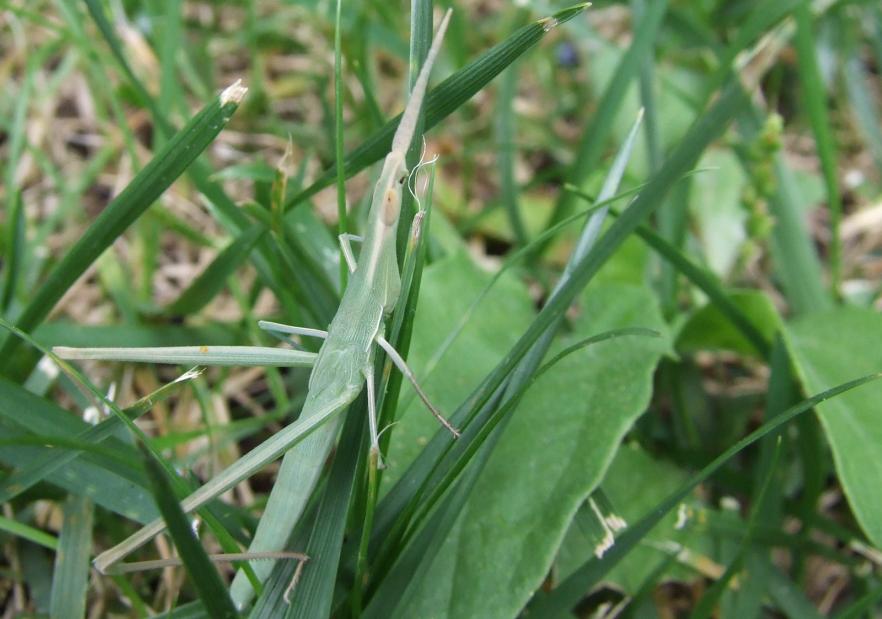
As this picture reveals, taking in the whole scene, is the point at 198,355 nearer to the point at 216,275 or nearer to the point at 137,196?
the point at 137,196

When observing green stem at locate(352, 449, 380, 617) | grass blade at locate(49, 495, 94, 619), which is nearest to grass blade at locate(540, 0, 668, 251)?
green stem at locate(352, 449, 380, 617)

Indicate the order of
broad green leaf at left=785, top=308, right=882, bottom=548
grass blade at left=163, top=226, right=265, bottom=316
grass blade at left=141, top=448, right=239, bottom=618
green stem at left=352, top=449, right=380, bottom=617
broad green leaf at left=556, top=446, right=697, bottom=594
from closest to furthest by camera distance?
grass blade at left=141, top=448, right=239, bottom=618 → green stem at left=352, top=449, right=380, bottom=617 → broad green leaf at left=785, top=308, right=882, bottom=548 → broad green leaf at left=556, top=446, right=697, bottom=594 → grass blade at left=163, top=226, right=265, bottom=316

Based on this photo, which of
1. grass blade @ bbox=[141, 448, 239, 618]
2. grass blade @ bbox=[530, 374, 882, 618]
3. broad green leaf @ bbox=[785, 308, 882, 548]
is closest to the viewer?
grass blade @ bbox=[141, 448, 239, 618]

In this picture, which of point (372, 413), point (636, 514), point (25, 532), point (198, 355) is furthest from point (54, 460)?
point (636, 514)

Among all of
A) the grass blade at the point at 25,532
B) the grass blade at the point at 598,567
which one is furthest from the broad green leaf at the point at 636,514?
the grass blade at the point at 25,532

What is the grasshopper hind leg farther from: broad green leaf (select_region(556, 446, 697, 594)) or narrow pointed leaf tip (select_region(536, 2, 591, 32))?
narrow pointed leaf tip (select_region(536, 2, 591, 32))

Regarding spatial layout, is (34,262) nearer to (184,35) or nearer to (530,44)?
(184,35)

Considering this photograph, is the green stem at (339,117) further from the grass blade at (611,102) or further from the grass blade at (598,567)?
the grass blade at (611,102)
